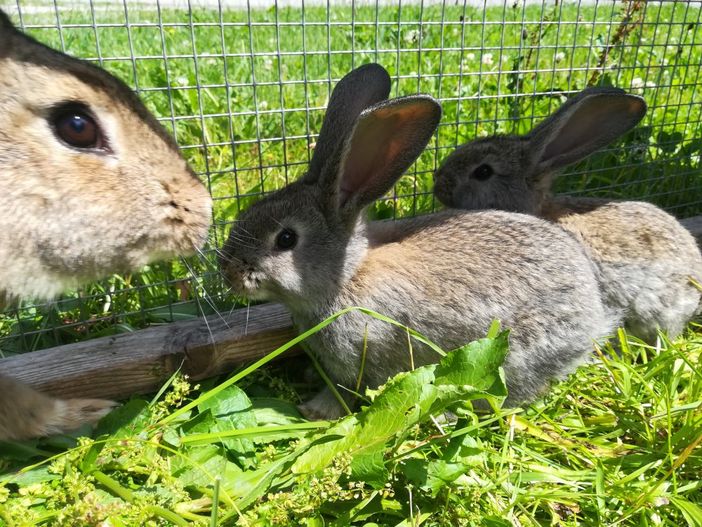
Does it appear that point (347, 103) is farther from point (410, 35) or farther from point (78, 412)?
point (410, 35)

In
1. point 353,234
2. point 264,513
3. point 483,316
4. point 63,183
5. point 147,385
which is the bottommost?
point 147,385

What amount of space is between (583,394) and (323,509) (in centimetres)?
105

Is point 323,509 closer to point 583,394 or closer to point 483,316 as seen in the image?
point 483,316

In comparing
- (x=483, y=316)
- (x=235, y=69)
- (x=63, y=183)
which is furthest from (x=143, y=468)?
(x=235, y=69)

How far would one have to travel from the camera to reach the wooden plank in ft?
6.89

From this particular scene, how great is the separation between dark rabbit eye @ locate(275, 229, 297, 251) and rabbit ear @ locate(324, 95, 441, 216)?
0.58 feet

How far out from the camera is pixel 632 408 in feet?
6.50

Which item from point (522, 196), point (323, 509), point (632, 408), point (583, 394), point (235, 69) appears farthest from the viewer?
point (235, 69)

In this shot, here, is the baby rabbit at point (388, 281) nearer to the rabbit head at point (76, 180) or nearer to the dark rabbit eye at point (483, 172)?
the rabbit head at point (76, 180)

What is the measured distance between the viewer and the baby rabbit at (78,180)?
146cm

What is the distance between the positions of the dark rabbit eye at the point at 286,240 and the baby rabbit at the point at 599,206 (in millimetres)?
1038

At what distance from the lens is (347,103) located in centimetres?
230

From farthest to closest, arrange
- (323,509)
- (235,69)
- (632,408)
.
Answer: (235,69), (632,408), (323,509)

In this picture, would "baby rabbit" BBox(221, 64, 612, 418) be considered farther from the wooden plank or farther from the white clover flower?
the white clover flower
